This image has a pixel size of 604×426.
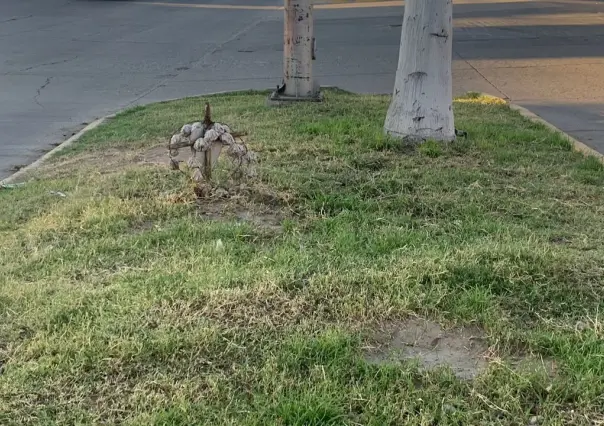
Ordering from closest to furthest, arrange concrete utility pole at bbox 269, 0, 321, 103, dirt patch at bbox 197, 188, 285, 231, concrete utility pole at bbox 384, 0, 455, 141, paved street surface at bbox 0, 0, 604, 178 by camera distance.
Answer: dirt patch at bbox 197, 188, 285, 231 < concrete utility pole at bbox 384, 0, 455, 141 < concrete utility pole at bbox 269, 0, 321, 103 < paved street surface at bbox 0, 0, 604, 178

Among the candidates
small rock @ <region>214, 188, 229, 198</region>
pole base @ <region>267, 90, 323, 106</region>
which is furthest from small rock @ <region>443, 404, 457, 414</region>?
pole base @ <region>267, 90, 323, 106</region>

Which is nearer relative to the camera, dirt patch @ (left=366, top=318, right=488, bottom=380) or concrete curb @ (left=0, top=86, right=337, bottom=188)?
dirt patch @ (left=366, top=318, right=488, bottom=380)

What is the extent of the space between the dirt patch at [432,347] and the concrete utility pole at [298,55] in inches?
242

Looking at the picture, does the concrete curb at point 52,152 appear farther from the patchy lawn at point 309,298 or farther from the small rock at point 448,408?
the small rock at point 448,408

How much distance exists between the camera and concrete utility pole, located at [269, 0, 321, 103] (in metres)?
8.81

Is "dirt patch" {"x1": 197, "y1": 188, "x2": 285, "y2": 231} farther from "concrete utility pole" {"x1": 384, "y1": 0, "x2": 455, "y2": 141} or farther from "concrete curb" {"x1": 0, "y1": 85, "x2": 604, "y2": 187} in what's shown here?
"concrete curb" {"x1": 0, "y1": 85, "x2": 604, "y2": 187}

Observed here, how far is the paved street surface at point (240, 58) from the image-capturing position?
1006 cm

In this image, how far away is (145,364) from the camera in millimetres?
2818

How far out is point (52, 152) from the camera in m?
7.70

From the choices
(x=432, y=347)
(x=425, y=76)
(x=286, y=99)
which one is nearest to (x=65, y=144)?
(x=286, y=99)

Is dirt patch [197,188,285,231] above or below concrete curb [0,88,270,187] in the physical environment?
above

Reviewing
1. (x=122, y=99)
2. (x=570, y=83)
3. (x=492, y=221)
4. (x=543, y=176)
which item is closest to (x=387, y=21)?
(x=570, y=83)

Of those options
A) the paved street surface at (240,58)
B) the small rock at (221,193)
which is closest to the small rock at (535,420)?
the small rock at (221,193)

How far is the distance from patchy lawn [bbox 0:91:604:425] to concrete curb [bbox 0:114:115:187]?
1.18m
